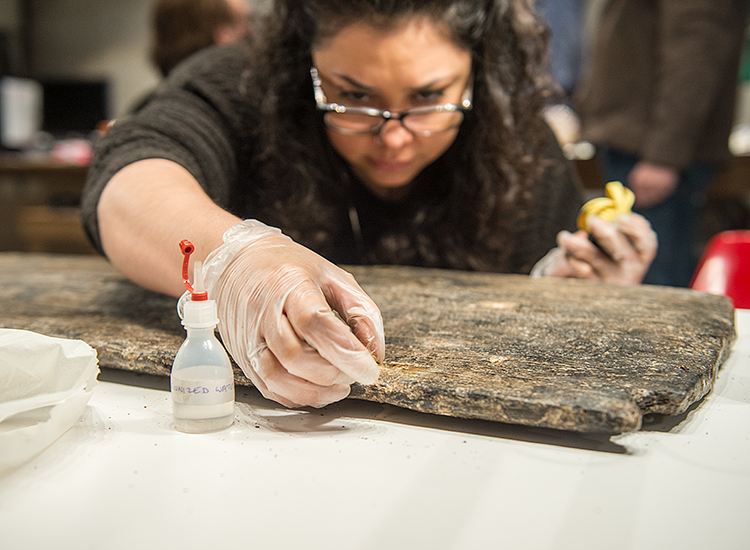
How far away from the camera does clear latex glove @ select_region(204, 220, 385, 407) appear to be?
542 millimetres

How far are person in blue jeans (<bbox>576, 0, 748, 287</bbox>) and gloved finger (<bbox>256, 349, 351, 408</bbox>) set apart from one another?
166 centimetres

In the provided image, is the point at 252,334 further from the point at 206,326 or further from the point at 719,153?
the point at 719,153

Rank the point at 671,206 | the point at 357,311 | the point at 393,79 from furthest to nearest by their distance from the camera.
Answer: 1. the point at 671,206
2. the point at 393,79
3. the point at 357,311

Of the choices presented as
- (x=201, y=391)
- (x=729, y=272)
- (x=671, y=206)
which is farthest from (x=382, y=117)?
(x=671, y=206)

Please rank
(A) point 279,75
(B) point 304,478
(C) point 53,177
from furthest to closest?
(C) point 53,177, (A) point 279,75, (B) point 304,478

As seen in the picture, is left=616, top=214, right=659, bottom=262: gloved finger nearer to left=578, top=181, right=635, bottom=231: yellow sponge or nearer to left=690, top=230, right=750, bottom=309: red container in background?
left=578, top=181, right=635, bottom=231: yellow sponge

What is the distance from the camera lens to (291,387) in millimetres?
576

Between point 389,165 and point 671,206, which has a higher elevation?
point 389,165

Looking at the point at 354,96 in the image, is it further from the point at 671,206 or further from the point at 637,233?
the point at 671,206

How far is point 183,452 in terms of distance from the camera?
0.53m

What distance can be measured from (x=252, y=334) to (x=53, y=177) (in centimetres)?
391

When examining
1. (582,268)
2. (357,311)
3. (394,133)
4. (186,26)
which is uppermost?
(186,26)

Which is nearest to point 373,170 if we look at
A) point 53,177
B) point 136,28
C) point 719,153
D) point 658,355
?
point 658,355

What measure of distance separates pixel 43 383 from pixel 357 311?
1.02 feet
